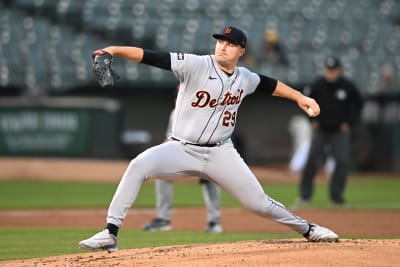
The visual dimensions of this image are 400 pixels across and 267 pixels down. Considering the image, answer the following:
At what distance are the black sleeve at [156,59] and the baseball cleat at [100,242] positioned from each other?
127 cm

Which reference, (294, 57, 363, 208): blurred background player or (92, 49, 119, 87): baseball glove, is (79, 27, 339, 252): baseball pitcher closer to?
(92, 49, 119, 87): baseball glove

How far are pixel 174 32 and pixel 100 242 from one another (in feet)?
49.6

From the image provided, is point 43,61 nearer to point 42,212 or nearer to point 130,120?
point 130,120

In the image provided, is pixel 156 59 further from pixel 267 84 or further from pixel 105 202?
pixel 105 202

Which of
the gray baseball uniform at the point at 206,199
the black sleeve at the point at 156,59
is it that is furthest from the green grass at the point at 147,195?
the black sleeve at the point at 156,59

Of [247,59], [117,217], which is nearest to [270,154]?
[247,59]

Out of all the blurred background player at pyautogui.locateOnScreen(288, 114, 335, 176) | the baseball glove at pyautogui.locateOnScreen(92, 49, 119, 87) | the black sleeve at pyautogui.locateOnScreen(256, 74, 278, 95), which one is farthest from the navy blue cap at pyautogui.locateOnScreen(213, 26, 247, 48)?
the blurred background player at pyautogui.locateOnScreen(288, 114, 335, 176)

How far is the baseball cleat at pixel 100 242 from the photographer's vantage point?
648 cm

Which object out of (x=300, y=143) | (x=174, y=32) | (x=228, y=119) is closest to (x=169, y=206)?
(x=228, y=119)

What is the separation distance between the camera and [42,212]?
13.1m

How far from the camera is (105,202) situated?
571 inches

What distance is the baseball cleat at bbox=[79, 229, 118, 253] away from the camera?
6.48 meters

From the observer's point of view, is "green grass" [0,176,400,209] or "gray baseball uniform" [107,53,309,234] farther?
"green grass" [0,176,400,209]

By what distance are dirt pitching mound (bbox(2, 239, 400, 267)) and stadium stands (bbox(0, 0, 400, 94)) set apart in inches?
488
